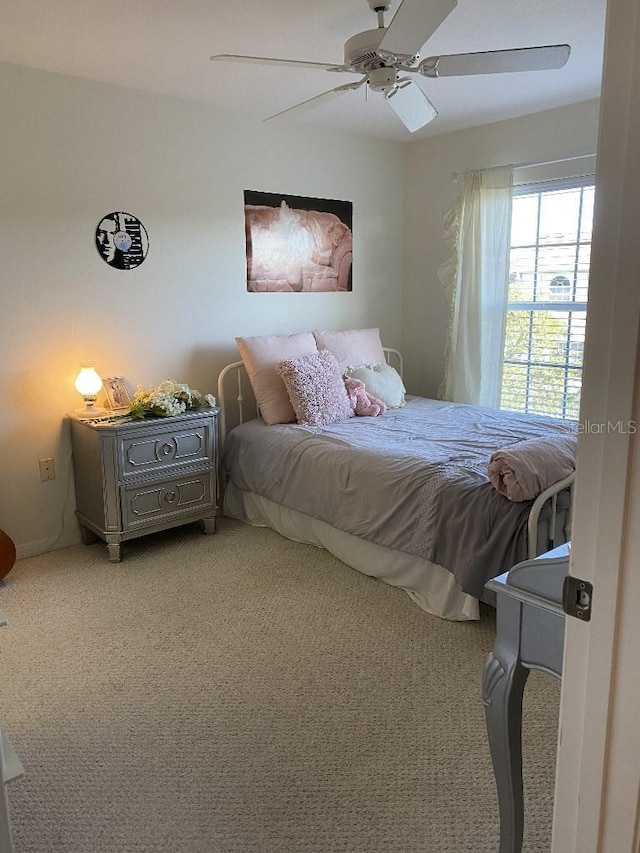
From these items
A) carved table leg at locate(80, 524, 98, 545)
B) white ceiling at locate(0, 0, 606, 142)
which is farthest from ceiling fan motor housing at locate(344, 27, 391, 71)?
carved table leg at locate(80, 524, 98, 545)

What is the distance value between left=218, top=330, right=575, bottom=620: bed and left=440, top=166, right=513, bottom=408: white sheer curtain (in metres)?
0.38

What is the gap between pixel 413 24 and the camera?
198 cm

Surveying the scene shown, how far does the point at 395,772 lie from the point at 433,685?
1.49ft

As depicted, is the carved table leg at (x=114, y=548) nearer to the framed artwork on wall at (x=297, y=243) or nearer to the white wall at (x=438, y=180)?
the framed artwork on wall at (x=297, y=243)

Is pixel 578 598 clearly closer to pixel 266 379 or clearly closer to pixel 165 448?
pixel 165 448

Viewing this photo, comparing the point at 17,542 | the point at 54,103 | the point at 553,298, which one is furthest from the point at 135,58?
the point at 553,298

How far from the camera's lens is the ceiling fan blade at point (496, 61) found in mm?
2203

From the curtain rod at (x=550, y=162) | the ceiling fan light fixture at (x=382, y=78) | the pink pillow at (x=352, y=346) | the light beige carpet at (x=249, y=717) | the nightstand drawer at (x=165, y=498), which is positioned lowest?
the light beige carpet at (x=249, y=717)

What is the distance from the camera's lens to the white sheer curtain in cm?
419

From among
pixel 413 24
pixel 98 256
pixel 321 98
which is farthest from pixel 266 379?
pixel 413 24

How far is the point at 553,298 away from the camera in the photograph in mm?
4098

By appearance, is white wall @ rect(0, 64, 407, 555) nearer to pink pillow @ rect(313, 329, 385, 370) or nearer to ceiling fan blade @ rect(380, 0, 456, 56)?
pink pillow @ rect(313, 329, 385, 370)

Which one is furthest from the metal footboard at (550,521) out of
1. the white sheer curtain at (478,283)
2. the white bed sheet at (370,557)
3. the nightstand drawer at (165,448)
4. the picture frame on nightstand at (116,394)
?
the picture frame on nightstand at (116,394)

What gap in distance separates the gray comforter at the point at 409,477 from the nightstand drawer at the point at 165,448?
29cm
